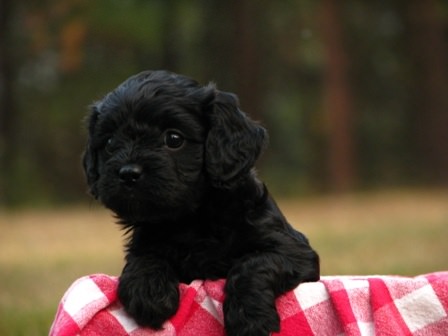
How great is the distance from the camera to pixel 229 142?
3.59 m

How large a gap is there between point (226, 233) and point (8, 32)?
69.2 ft

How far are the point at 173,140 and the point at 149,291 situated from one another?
0.58m

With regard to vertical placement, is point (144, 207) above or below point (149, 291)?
above

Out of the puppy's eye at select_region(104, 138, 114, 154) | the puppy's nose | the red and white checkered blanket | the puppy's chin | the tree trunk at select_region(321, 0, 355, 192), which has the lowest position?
the tree trunk at select_region(321, 0, 355, 192)

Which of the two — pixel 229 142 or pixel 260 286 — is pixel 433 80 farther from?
pixel 260 286

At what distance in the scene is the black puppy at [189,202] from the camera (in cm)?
331

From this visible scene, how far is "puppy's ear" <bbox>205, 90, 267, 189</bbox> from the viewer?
353cm

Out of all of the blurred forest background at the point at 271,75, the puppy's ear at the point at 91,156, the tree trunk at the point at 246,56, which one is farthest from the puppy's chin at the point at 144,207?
the tree trunk at the point at 246,56

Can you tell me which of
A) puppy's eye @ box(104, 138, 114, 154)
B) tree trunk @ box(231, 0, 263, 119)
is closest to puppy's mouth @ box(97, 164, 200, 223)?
puppy's eye @ box(104, 138, 114, 154)

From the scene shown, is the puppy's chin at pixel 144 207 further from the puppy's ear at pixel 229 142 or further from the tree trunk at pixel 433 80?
the tree trunk at pixel 433 80

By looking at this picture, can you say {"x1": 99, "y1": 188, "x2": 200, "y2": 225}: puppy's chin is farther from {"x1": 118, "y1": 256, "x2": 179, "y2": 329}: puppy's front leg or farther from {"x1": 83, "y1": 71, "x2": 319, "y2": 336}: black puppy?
{"x1": 118, "y1": 256, "x2": 179, "y2": 329}: puppy's front leg

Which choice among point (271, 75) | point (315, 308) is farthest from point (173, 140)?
point (271, 75)

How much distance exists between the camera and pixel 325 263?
8.09 m

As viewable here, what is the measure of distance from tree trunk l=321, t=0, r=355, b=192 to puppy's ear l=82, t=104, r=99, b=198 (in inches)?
781
